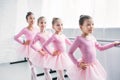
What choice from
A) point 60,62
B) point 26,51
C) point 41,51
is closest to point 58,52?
point 60,62

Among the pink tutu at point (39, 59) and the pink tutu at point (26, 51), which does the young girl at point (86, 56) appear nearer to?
the pink tutu at point (39, 59)

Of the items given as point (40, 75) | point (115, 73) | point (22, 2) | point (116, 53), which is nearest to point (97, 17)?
point (116, 53)

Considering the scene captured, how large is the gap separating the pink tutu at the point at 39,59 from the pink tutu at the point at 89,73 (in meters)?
0.67

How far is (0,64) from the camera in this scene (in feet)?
14.6

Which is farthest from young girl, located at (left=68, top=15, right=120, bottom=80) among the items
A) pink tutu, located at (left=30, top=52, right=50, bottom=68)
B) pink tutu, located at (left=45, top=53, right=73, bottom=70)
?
pink tutu, located at (left=30, top=52, right=50, bottom=68)

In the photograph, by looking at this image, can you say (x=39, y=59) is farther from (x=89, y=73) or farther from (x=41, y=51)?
(x=89, y=73)

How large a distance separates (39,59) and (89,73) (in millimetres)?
1004

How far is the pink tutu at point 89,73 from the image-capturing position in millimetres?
1785

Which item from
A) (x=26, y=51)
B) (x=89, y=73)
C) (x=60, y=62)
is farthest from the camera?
(x=26, y=51)

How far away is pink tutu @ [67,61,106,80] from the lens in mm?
1785

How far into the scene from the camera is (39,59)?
266 cm

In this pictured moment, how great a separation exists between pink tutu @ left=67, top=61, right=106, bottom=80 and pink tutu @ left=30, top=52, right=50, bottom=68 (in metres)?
0.67

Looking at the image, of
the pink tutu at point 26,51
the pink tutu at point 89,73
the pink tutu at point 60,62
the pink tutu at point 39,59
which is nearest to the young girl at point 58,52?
the pink tutu at point 60,62

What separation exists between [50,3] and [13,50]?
1.57m
